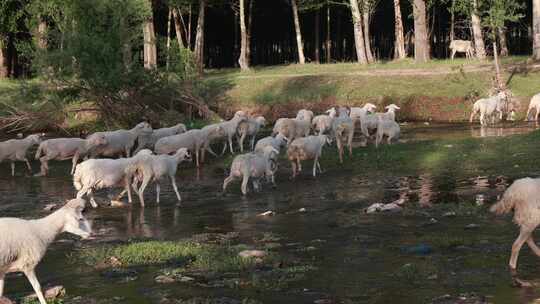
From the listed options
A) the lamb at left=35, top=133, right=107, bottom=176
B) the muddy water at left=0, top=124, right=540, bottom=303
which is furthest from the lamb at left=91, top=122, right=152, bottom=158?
the muddy water at left=0, top=124, right=540, bottom=303

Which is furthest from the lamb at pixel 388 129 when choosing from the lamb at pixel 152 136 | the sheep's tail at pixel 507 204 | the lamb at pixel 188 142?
the sheep's tail at pixel 507 204

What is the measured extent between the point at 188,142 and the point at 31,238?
16199mm

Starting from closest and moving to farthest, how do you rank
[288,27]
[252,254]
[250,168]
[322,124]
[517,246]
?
[517,246] → [252,254] → [250,168] → [322,124] → [288,27]

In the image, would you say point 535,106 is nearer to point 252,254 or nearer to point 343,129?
point 343,129

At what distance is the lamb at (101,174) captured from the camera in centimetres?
2055

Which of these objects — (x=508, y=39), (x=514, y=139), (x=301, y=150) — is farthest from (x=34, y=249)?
(x=508, y=39)

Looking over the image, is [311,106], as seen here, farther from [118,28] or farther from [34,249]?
[34,249]

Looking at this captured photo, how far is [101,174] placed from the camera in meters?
20.6

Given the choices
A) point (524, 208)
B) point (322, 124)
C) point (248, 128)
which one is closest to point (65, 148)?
point (248, 128)

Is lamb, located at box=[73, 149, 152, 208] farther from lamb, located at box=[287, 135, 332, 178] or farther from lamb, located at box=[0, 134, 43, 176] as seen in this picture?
lamb, located at box=[0, 134, 43, 176]

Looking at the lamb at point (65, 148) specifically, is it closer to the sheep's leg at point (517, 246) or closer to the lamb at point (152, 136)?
the lamb at point (152, 136)

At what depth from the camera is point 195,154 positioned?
28750 mm

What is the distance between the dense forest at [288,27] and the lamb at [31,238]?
82.7 feet

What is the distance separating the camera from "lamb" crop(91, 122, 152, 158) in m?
28.3
